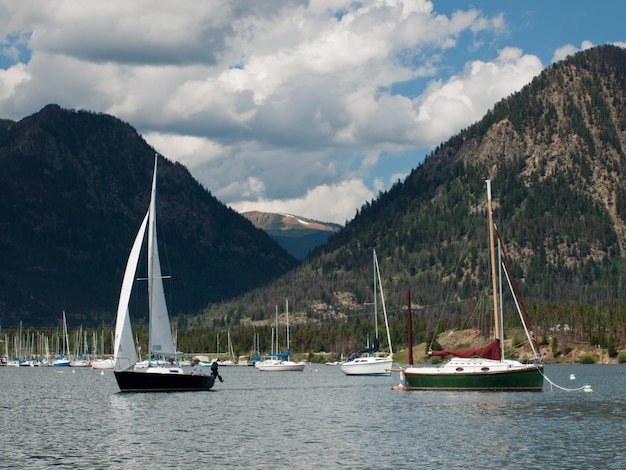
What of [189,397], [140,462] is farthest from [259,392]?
[140,462]

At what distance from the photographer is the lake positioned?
221 ft

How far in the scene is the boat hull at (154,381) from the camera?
4530 inches

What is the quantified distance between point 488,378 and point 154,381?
120 ft

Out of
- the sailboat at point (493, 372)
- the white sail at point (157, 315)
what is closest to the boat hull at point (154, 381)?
the white sail at point (157, 315)

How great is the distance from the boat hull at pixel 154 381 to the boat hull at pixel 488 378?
2723 cm

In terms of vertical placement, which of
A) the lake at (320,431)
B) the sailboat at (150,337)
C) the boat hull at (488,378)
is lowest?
the lake at (320,431)

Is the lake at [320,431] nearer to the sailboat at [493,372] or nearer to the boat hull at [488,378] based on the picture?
the boat hull at [488,378]

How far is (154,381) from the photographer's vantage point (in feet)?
380

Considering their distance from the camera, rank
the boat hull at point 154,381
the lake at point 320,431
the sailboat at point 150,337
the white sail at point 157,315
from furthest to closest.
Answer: the boat hull at point 154,381
the white sail at point 157,315
the sailboat at point 150,337
the lake at point 320,431

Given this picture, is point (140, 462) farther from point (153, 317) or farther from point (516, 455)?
point (153, 317)

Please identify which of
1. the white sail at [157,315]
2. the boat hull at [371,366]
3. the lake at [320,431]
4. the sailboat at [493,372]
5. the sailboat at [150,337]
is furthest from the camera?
the boat hull at [371,366]

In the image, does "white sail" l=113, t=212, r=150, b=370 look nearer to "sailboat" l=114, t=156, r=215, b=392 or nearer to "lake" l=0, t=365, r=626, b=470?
"sailboat" l=114, t=156, r=215, b=392

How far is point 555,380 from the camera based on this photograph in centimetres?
17012

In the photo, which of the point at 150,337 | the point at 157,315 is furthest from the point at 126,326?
the point at 157,315
